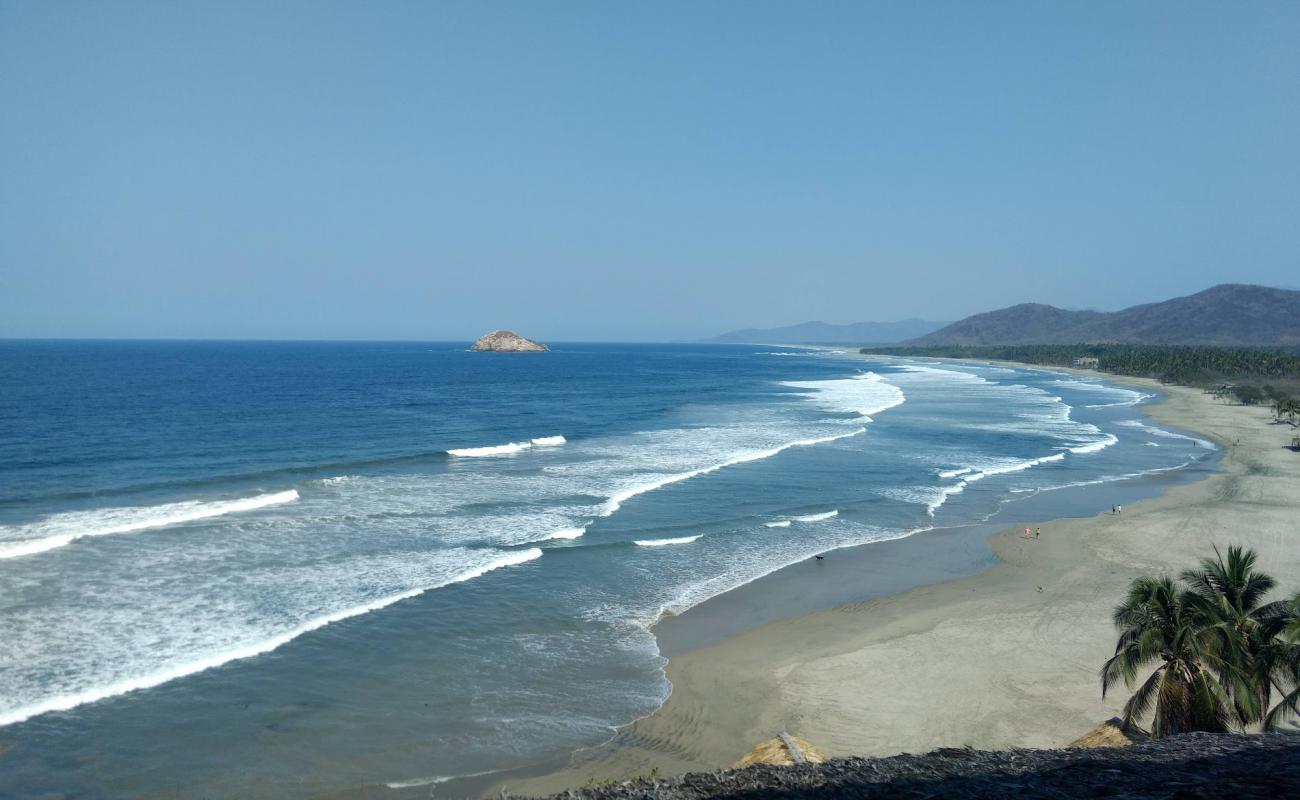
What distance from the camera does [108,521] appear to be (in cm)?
2572

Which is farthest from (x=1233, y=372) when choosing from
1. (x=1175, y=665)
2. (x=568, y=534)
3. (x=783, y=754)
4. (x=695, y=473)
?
(x=783, y=754)

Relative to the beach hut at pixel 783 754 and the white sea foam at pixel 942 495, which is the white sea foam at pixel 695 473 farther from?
the beach hut at pixel 783 754

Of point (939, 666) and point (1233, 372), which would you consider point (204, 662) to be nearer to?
point (939, 666)

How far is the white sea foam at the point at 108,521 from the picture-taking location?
23.1 meters

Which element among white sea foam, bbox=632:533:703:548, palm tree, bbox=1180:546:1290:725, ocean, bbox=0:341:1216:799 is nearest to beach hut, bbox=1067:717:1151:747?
palm tree, bbox=1180:546:1290:725

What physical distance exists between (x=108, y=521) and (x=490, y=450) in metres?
19.1

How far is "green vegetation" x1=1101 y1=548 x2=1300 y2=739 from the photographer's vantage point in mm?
12641

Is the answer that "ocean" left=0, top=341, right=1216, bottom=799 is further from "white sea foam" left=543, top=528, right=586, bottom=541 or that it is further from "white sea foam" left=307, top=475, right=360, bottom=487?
"white sea foam" left=543, top=528, right=586, bottom=541

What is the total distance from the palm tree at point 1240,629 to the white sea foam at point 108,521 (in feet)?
94.6

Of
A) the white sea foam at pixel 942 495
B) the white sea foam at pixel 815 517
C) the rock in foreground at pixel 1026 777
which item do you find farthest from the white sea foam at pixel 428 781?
the white sea foam at pixel 942 495

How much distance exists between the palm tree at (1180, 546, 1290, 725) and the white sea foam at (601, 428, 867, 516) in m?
19.5

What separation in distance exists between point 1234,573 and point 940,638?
696 centimetres

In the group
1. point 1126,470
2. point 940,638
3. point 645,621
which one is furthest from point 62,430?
point 1126,470

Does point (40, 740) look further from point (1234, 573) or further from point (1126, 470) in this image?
point (1126, 470)
